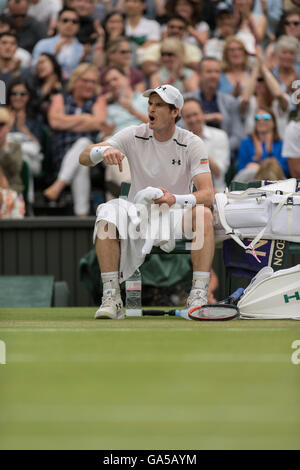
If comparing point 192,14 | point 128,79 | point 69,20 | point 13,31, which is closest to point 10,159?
point 128,79

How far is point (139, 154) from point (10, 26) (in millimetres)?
4425

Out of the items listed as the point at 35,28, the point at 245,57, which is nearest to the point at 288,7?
the point at 245,57

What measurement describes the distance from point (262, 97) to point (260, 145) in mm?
818

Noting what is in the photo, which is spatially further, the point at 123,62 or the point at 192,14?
the point at 192,14

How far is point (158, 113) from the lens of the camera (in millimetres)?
5051

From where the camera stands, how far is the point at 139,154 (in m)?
5.20

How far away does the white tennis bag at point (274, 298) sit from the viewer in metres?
4.73

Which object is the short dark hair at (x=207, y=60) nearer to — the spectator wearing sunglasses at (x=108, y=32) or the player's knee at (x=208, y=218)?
the spectator wearing sunglasses at (x=108, y=32)

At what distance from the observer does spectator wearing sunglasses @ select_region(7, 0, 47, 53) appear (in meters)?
9.09

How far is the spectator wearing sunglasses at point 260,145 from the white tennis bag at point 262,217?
2644 millimetres

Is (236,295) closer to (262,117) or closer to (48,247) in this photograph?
(48,247)

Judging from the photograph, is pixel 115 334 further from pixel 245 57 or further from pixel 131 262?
pixel 245 57

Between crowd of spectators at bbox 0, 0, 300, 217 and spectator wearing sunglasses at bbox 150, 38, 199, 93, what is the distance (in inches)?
0.4

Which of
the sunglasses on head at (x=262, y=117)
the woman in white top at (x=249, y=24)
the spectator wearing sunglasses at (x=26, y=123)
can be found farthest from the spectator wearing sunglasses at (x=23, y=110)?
the woman in white top at (x=249, y=24)
